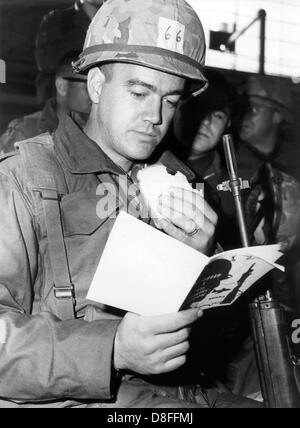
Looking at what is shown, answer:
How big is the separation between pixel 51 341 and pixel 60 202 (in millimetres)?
429

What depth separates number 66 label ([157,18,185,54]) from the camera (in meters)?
1.66

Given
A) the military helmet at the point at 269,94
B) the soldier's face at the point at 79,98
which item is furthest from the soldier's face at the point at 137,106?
the military helmet at the point at 269,94

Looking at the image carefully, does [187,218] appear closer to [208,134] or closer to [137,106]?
[137,106]

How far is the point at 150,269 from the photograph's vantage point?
117 centimetres

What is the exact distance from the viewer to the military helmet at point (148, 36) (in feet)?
5.39

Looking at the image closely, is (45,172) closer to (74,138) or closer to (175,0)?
(74,138)

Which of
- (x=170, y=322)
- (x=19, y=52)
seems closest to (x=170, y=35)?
(x=170, y=322)

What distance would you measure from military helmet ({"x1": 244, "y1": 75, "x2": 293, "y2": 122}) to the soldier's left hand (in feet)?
9.25

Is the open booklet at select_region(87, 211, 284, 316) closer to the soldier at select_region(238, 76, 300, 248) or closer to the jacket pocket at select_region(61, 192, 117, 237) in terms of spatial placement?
the jacket pocket at select_region(61, 192, 117, 237)

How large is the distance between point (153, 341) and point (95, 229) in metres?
0.47

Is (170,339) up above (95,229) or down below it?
below

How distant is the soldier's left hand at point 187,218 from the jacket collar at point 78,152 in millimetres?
252

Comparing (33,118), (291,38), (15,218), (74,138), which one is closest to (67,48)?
(33,118)
